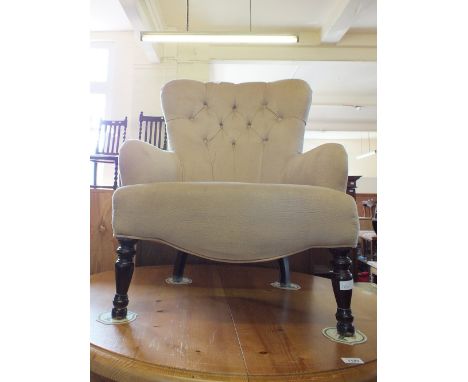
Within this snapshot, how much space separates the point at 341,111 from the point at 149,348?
25.5 ft

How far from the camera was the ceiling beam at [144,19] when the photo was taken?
369cm

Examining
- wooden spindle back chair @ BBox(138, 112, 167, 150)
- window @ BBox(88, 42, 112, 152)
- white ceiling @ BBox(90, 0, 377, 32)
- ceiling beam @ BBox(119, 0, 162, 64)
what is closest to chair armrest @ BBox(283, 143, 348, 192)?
wooden spindle back chair @ BBox(138, 112, 167, 150)

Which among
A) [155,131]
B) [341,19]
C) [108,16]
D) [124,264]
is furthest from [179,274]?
[108,16]

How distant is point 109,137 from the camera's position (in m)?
3.93

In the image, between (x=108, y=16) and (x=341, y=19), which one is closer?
(x=341, y=19)

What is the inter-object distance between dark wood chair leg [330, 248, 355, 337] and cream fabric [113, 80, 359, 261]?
0.05 metres

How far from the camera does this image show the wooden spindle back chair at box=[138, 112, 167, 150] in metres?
4.07

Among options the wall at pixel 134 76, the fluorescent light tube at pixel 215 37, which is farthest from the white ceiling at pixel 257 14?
the fluorescent light tube at pixel 215 37

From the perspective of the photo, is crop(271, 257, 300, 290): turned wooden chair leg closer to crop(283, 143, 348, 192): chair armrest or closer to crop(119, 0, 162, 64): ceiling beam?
crop(283, 143, 348, 192): chair armrest

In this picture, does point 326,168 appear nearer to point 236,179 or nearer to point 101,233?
point 236,179

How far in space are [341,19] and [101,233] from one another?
3852mm
